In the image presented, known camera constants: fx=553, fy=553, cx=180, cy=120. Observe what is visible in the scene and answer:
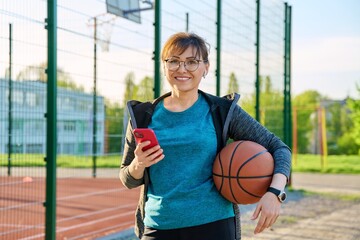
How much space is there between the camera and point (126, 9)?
20.2ft

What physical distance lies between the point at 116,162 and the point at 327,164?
13.1 metres

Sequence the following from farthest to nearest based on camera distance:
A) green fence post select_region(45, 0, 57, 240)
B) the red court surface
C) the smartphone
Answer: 1. the red court surface
2. green fence post select_region(45, 0, 57, 240)
3. the smartphone

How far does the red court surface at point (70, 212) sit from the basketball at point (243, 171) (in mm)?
2695

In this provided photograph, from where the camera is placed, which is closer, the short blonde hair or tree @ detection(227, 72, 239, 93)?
the short blonde hair

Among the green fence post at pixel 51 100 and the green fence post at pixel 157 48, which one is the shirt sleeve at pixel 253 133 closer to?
the green fence post at pixel 51 100

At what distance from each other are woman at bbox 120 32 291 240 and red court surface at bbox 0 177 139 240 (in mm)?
2537

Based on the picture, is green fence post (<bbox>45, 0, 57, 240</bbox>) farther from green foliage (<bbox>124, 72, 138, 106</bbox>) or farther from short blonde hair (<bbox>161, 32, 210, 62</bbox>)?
short blonde hair (<bbox>161, 32, 210, 62</bbox>)

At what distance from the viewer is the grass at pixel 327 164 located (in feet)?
57.9

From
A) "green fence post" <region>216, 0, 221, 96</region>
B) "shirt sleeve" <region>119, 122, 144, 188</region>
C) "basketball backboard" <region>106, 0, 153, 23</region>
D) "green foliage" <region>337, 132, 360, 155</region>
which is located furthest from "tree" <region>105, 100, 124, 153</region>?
"green foliage" <region>337, 132, 360, 155</region>

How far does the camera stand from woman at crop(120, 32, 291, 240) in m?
2.28

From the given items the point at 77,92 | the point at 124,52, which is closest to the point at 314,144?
the point at 77,92

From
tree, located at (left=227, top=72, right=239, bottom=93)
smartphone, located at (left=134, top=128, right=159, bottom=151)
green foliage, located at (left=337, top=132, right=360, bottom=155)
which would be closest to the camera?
smartphone, located at (left=134, top=128, right=159, bottom=151)

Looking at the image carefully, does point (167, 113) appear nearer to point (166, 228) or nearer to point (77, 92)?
point (166, 228)

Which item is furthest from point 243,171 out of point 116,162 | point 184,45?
→ point 116,162
